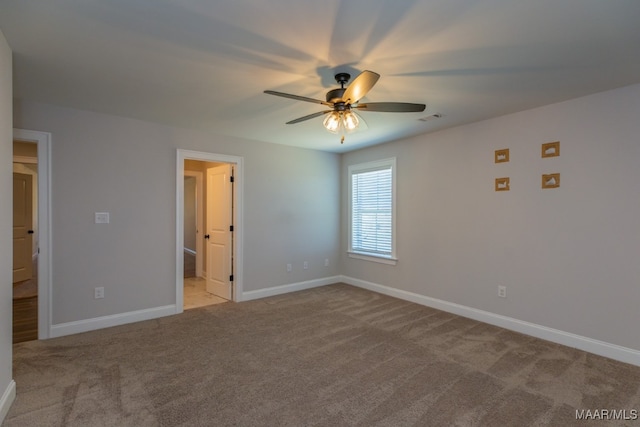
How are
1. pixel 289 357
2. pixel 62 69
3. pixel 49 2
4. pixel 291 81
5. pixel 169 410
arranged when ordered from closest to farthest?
pixel 49 2, pixel 169 410, pixel 62 69, pixel 291 81, pixel 289 357

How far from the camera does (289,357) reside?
2.85 m

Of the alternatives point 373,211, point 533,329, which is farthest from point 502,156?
point 373,211

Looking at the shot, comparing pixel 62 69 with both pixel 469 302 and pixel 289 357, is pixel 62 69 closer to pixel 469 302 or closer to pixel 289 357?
pixel 289 357

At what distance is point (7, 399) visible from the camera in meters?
2.06

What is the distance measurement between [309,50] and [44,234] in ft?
10.8

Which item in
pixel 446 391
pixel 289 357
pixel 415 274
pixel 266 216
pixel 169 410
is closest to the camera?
pixel 169 410

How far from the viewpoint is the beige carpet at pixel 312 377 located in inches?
80.3

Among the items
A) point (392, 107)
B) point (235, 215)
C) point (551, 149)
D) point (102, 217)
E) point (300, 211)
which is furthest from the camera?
point (300, 211)

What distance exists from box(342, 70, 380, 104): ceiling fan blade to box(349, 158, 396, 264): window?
2.75 metres

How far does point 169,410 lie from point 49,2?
2542 mm

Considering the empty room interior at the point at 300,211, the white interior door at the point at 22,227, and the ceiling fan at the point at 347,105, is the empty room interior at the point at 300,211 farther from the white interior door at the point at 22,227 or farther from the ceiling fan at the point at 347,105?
the white interior door at the point at 22,227

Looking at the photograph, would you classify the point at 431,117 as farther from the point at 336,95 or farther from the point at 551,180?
the point at 336,95

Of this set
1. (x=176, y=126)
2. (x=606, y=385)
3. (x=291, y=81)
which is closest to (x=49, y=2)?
(x=291, y=81)

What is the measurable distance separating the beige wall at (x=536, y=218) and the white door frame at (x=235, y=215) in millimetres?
2465
